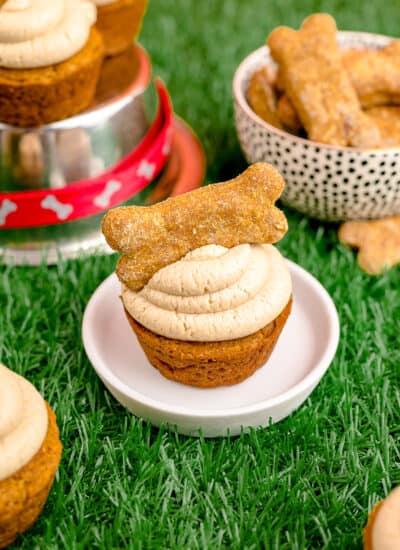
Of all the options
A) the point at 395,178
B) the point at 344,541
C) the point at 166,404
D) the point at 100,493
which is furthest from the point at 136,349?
the point at 395,178

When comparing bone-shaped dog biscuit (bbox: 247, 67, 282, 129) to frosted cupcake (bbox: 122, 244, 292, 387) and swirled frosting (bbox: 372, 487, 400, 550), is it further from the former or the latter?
swirled frosting (bbox: 372, 487, 400, 550)

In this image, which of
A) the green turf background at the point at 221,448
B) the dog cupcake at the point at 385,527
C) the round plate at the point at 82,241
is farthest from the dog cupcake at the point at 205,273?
the round plate at the point at 82,241

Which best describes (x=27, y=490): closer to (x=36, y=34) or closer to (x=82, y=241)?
(x=82, y=241)

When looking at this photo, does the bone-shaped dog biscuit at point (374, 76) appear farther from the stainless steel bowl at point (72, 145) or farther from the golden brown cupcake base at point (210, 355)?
the golden brown cupcake base at point (210, 355)

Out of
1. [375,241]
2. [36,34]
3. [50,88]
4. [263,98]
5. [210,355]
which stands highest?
[36,34]

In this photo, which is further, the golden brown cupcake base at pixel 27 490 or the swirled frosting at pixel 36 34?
the swirled frosting at pixel 36 34

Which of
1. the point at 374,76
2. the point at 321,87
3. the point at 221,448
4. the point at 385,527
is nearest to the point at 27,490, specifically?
the point at 221,448
